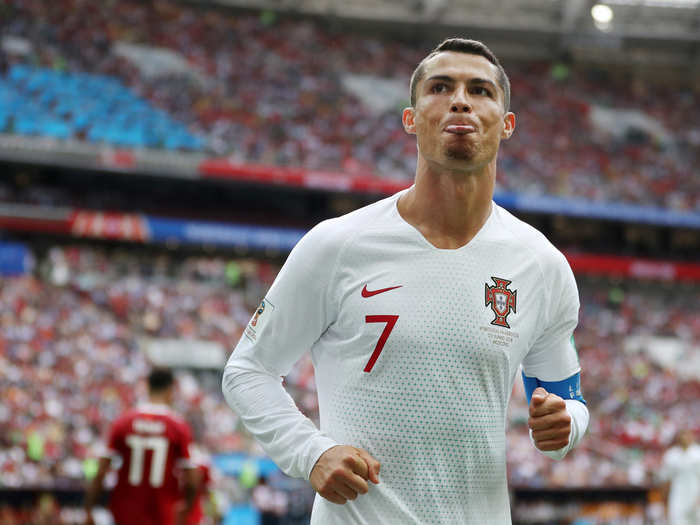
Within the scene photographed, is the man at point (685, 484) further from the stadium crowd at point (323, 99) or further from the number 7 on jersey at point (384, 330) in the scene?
the stadium crowd at point (323, 99)

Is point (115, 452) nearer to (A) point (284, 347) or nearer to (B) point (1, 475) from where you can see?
(A) point (284, 347)

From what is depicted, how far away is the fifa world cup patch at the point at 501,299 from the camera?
2.19m

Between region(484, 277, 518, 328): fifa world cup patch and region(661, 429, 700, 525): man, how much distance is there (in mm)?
7403

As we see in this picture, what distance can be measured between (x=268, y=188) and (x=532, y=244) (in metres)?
24.9

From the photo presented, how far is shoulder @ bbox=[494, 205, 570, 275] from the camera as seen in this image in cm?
232

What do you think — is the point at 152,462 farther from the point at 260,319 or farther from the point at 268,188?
the point at 268,188

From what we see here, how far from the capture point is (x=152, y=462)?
5758 millimetres

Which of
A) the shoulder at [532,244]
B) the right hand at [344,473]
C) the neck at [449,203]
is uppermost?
the neck at [449,203]

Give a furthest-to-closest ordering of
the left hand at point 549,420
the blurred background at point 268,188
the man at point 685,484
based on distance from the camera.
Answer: the blurred background at point 268,188, the man at point 685,484, the left hand at point 549,420

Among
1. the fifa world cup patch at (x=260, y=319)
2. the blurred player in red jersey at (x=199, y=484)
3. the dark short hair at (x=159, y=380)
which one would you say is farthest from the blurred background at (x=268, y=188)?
the fifa world cup patch at (x=260, y=319)

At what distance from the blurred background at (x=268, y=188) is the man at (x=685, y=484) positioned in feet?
7.43

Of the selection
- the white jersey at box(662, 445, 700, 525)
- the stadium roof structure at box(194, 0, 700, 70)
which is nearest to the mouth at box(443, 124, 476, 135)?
the white jersey at box(662, 445, 700, 525)

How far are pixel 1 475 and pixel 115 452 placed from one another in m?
8.29

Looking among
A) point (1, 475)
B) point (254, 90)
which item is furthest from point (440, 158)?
point (254, 90)
